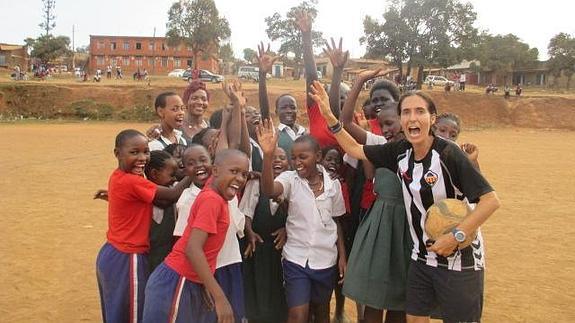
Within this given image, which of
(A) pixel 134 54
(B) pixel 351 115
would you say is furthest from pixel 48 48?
(B) pixel 351 115

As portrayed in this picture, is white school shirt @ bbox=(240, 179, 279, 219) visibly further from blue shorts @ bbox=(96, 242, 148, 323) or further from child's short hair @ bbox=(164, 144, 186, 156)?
blue shorts @ bbox=(96, 242, 148, 323)

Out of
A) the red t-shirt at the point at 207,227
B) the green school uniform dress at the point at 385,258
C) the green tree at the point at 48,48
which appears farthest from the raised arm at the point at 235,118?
the green tree at the point at 48,48

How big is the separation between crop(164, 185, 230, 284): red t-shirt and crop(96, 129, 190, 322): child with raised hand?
1.71 ft

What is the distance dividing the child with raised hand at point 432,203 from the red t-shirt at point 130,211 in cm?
162

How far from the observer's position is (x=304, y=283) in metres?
3.77

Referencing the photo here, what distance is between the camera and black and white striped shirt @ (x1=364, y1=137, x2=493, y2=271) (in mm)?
2938

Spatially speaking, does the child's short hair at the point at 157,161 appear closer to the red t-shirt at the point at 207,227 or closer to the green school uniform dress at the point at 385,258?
the red t-shirt at the point at 207,227

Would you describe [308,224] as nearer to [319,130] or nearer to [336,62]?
[319,130]

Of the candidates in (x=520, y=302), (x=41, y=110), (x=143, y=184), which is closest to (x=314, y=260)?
(x=143, y=184)

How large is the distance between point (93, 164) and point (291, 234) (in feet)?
38.7

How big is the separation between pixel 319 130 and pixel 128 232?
5.41 feet

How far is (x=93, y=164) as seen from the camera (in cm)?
1438

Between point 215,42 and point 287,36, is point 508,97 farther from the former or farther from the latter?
point 215,42

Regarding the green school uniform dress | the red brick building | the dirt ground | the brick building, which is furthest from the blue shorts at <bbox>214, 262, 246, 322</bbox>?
the red brick building
